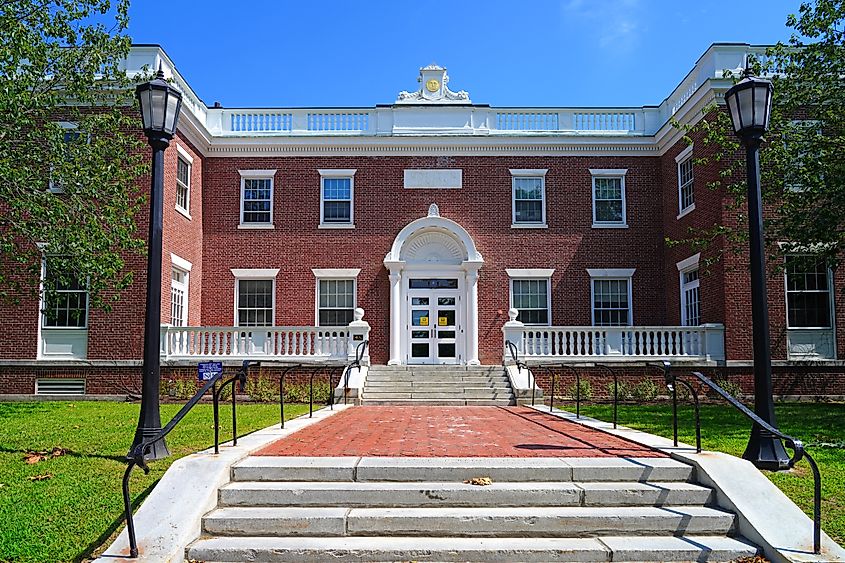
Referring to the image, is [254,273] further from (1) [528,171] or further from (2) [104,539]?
(2) [104,539]

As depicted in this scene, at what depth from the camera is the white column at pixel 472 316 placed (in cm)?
2189

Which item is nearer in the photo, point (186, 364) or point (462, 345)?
point (186, 364)

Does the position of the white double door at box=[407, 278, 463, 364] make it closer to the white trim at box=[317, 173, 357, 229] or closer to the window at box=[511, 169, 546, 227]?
the white trim at box=[317, 173, 357, 229]

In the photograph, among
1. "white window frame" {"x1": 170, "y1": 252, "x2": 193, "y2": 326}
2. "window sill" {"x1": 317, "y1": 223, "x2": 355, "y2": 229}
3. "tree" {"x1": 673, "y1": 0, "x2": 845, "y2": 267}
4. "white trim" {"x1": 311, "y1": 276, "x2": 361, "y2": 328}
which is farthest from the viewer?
"window sill" {"x1": 317, "y1": 223, "x2": 355, "y2": 229}

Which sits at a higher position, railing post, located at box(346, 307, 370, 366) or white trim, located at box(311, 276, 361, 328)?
white trim, located at box(311, 276, 361, 328)

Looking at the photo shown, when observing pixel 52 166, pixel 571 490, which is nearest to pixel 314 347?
pixel 52 166

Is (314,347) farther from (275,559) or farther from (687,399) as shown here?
(275,559)

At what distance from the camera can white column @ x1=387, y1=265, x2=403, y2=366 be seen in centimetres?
2183

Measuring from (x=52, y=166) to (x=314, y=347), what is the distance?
26.1 ft

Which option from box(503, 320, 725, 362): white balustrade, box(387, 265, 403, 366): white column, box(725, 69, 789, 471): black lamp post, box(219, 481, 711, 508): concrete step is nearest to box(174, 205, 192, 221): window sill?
box(387, 265, 403, 366): white column

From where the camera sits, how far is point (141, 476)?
7395 mm

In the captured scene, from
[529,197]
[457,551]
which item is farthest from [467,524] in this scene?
[529,197]

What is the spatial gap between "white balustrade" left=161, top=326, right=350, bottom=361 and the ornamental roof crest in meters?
8.05

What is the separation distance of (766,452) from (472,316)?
14.6 metres
